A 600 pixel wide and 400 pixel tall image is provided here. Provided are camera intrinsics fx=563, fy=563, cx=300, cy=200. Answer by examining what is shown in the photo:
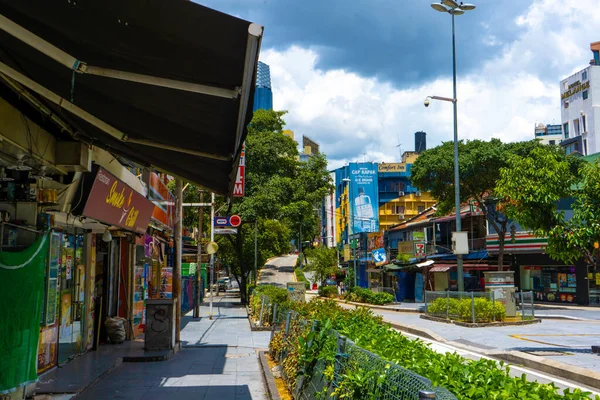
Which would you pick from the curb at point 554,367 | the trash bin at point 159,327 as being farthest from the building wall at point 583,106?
the trash bin at point 159,327

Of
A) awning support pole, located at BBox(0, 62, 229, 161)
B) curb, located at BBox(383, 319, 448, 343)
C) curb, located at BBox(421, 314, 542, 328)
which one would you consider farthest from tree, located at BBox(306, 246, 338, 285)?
awning support pole, located at BBox(0, 62, 229, 161)

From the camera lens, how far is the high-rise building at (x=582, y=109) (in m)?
59.8

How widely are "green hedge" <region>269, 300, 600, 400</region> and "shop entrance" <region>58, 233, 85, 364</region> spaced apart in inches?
211

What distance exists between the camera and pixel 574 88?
64.8 metres

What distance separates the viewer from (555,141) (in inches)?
3327

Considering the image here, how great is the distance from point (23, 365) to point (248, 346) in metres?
8.94

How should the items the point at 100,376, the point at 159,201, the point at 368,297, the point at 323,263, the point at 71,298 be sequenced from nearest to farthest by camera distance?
the point at 100,376 < the point at 71,298 < the point at 159,201 < the point at 368,297 < the point at 323,263

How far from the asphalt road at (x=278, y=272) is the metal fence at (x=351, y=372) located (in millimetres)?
55590

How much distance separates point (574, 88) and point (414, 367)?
6898cm

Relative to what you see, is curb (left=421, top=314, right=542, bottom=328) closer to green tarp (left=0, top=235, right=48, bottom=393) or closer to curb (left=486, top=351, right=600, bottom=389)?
curb (left=486, top=351, right=600, bottom=389)

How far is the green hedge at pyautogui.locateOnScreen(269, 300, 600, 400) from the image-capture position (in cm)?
383

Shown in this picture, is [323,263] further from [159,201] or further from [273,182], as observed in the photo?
[159,201]

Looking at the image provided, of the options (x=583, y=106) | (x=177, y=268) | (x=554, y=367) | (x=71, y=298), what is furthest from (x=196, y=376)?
(x=583, y=106)

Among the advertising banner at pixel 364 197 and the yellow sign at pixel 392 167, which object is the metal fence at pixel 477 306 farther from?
the yellow sign at pixel 392 167
